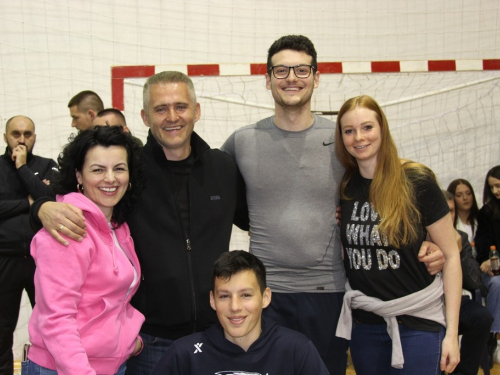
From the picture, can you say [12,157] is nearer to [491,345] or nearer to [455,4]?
[491,345]

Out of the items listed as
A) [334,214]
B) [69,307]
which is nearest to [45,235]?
[69,307]

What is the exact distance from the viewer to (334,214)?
241cm

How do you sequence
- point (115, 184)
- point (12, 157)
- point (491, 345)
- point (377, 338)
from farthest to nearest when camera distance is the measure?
1. point (491, 345)
2. point (12, 157)
3. point (377, 338)
4. point (115, 184)

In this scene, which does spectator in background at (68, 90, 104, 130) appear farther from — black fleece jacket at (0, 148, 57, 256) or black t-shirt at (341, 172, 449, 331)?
black t-shirt at (341, 172, 449, 331)

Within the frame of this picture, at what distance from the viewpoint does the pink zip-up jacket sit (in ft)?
5.48

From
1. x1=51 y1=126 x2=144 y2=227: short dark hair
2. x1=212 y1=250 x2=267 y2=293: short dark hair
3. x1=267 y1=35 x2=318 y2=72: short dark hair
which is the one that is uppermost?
x1=267 y1=35 x2=318 y2=72: short dark hair

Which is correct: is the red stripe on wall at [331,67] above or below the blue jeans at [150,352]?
above

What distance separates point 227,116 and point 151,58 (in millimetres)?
961

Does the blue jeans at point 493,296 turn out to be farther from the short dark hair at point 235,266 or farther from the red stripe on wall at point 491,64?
the short dark hair at point 235,266

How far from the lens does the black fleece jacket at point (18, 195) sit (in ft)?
11.7

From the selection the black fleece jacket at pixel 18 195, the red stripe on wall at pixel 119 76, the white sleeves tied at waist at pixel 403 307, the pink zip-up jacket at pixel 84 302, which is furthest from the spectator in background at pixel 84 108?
the white sleeves tied at waist at pixel 403 307

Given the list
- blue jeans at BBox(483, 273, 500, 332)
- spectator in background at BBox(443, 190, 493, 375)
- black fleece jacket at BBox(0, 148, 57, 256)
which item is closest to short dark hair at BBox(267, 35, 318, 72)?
black fleece jacket at BBox(0, 148, 57, 256)

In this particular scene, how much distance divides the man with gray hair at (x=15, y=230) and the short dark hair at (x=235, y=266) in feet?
6.38

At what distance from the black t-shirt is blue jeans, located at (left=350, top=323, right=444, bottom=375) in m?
0.04
